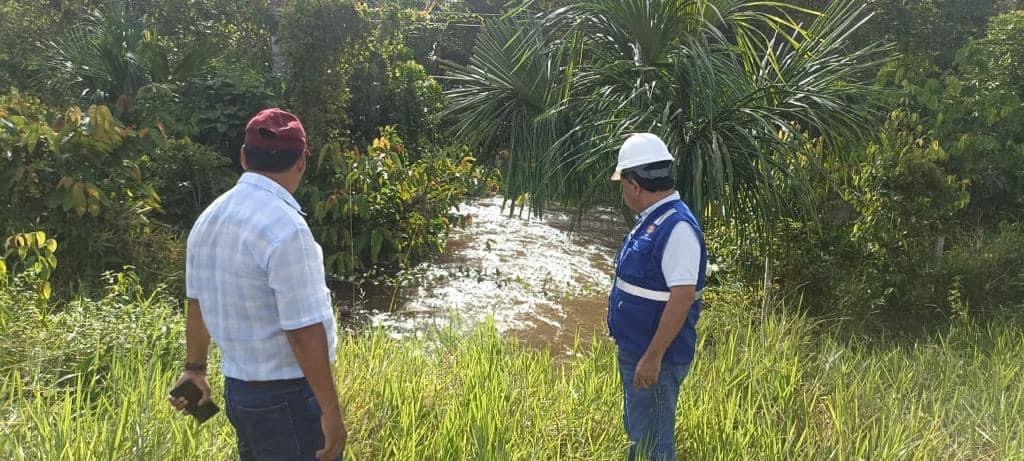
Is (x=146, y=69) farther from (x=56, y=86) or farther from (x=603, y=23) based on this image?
(x=603, y=23)

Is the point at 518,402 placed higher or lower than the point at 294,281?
lower

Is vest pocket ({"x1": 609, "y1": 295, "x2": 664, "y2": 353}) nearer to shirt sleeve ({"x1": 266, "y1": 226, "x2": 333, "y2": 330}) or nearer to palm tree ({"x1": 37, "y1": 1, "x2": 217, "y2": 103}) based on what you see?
shirt sleeve ({"x1": 266, "y1": 226, "x2": 333, "y2": 330})

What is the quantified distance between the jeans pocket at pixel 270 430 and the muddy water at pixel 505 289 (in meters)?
2.52

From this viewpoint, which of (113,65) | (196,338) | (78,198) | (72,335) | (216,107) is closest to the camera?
(196,338)

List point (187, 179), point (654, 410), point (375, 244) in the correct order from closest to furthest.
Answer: point (654, 410) < point (375, 244) < point (187, 179)

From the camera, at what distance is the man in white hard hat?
2227 millimetres

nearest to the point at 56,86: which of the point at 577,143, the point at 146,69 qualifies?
the point at 146,69

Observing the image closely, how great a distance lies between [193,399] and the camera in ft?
6.56

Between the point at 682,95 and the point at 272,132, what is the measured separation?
8.54 feet

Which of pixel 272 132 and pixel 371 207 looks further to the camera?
pixel 371 207

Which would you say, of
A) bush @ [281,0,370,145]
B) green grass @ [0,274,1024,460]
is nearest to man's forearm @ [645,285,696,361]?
green grass @ [0,274,1024,460]

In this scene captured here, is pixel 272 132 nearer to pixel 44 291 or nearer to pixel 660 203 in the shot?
pixel 660 203

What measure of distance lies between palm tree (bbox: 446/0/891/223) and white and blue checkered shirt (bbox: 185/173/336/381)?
197 centimetres

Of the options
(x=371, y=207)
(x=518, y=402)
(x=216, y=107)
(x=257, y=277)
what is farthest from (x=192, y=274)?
(x=216, y=107)
